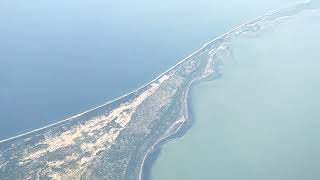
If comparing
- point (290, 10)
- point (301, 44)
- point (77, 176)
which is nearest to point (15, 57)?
point (77, 176)

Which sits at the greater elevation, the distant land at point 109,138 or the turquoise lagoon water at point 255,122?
the distant land at point 109,138

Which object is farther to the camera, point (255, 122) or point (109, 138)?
point (255, 122)

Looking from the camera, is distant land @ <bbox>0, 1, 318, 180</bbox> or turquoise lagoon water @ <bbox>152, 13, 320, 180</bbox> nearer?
distant land @ <bbox>0, 1, 318, 180</bbox>

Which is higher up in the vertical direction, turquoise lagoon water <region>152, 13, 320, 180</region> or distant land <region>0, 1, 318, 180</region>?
distant land <region>0, 1, 318, 180</region>

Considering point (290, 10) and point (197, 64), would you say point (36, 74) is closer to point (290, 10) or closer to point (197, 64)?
point (197, 64)

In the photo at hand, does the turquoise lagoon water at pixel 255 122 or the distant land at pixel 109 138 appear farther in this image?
the turquoise lagoon water at pixel 255 122

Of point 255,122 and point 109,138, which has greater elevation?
point 109,138

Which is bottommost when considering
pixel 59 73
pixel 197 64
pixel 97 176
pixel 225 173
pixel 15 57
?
pixel 225 173

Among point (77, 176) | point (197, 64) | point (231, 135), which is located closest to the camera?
point (77, 176)
